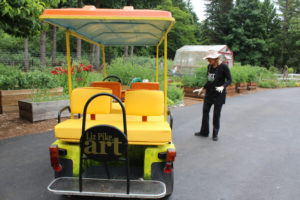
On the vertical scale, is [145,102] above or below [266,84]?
above

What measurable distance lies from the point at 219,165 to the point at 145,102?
6.73 ft

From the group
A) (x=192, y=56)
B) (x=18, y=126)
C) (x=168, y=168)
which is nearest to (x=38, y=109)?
(x=18, y=126)

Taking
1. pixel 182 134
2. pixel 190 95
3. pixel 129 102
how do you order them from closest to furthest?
pixel 129 102
pixel 182 134
pixel 190 95

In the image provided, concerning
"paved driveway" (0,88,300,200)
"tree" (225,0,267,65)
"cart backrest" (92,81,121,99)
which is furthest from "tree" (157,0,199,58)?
"cart backrest" (92,81,121,99)

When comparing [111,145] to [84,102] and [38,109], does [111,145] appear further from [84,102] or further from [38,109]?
[38,109]

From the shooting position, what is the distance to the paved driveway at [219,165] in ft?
10.5

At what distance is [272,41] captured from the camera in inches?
1619

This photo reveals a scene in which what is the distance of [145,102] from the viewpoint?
2973 mm

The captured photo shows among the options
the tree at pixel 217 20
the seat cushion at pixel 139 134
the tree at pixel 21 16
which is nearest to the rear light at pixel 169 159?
the seat cushion at pixel 139 134

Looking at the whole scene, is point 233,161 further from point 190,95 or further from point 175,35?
point 175,35

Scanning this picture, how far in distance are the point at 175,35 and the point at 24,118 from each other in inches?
1533

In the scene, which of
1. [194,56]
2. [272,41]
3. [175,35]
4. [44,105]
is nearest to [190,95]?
[44,105]

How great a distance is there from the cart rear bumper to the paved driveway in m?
0.58

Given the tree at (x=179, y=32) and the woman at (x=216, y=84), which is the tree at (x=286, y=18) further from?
the woman at (x=216, y=84)
